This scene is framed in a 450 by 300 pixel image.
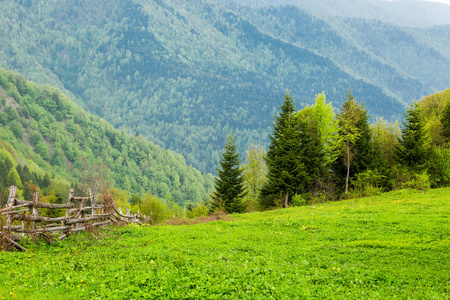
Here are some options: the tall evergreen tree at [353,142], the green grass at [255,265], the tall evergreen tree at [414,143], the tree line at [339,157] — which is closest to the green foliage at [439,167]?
the tree line at [339,157]

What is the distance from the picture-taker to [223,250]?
18.1 metres

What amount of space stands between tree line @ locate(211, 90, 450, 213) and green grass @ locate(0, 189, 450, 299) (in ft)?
94.2

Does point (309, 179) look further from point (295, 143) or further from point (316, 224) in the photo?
point (316, 224)

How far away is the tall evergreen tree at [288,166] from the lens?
50844mm

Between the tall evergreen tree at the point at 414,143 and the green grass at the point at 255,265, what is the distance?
34.5 m

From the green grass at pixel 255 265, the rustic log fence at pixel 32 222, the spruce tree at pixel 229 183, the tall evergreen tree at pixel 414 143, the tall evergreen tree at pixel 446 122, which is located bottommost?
the green grass at pixel 255 265

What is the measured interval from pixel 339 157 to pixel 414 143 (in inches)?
448

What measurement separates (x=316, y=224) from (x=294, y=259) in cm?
866

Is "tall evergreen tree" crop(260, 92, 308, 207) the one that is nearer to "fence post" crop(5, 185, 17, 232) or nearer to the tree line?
the tree line

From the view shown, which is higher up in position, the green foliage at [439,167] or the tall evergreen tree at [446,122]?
the tall evergreen tree at [446,122]

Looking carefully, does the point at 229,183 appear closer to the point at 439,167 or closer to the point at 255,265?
the point at 439,167

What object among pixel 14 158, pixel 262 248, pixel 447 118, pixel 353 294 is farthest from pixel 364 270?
pixel 14 158

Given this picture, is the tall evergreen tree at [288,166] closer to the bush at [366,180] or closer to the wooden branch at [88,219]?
the bush at [366,180]

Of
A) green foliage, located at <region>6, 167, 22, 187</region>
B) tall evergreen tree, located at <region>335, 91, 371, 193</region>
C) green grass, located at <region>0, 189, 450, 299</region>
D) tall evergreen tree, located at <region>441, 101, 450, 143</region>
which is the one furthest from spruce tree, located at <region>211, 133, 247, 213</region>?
green foliage, located at <region>6, 167, 22, 187</region>
